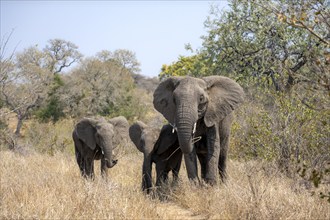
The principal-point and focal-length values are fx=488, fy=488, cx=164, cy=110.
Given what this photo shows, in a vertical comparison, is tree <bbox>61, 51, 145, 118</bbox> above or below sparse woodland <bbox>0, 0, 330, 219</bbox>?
above

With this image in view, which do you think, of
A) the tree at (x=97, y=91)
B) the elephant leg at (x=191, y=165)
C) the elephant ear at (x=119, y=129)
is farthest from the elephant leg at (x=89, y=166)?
the tree at (x=97, y=91)

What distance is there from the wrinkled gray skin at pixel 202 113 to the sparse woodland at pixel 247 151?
0.53 meters

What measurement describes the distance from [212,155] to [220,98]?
3.24 feet

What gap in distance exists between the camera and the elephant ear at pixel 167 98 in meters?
8.13

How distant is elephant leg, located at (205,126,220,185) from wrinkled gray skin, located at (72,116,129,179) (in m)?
3.28

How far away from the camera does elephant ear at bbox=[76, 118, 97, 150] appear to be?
1169 centimetres

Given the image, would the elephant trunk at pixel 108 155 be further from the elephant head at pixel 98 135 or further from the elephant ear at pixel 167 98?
the elephant ear at pixel 167 98

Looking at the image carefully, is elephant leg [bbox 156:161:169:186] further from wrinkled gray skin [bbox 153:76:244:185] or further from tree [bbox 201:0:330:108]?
tree [bbox 201:0:330:108]

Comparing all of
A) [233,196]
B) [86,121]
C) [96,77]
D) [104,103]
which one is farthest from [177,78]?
[96,77]

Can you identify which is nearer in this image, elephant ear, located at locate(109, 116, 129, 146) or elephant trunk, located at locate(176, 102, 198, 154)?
elephant trunk, located at locate(176, 102, 198, 154)

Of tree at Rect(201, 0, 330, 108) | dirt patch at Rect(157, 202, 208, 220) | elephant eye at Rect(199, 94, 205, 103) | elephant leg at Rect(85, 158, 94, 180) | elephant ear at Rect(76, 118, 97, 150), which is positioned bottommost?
dirt patch at Rect(157, 202, 208, 220)

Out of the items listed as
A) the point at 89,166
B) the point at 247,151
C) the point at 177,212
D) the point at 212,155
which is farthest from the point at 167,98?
the point at 89,166

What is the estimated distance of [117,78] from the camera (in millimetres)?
35844

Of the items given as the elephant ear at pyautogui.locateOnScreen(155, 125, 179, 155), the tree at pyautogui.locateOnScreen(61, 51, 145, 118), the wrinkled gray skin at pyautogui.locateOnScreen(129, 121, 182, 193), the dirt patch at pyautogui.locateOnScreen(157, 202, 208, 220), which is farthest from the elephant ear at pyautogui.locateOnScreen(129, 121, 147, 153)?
the tree at pyautogui.locateOnScreen(61, 51, 145, 118)
